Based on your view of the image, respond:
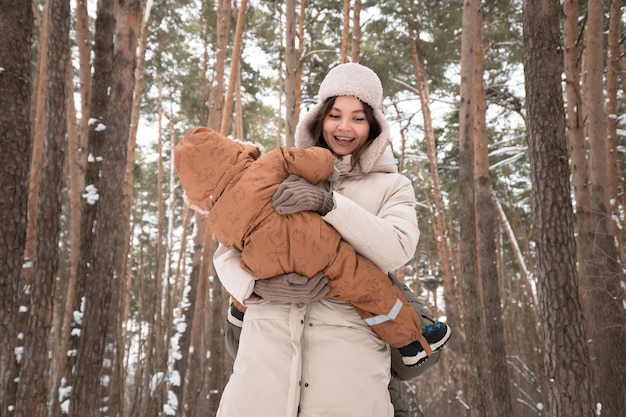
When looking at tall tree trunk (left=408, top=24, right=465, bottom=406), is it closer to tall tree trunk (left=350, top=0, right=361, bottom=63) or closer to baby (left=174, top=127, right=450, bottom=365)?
tall tree trunk (left=350, top=0, right=361, bottom=63)

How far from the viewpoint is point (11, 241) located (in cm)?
269

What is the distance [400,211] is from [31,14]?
8.51 feet

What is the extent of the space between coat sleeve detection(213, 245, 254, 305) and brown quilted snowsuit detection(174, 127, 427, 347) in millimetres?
34

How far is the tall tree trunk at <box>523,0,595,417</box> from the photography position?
383 centimetres

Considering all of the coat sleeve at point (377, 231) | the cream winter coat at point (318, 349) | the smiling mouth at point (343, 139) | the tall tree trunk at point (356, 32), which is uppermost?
the tall tree trunk at point (356, 32)

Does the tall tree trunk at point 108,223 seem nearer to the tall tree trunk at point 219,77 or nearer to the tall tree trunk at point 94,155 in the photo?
the tall tree trunk at point 94,155

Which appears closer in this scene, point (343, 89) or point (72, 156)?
point (343, 89)

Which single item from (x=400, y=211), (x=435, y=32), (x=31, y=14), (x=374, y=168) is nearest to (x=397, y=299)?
(x=400, y=211)

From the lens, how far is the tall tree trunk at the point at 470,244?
23.4 feet

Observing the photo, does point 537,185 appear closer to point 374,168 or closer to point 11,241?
point 374,168

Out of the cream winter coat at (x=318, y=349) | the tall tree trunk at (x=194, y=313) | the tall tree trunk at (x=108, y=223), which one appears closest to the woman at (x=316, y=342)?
the cream winter coat at (x=318, y=349)

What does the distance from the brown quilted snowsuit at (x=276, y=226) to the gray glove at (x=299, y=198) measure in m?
0.03

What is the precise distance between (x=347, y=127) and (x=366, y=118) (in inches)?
4.0

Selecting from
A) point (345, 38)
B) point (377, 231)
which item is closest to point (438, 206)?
point (345, 38)
